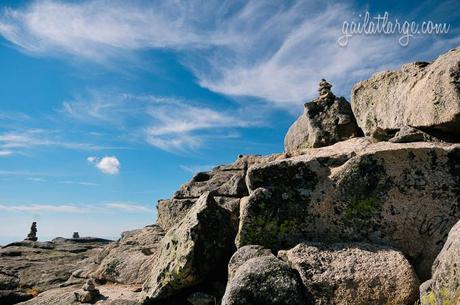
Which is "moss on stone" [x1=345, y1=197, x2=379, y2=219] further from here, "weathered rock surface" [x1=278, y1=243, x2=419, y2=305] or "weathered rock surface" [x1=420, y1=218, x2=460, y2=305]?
"weathered rock surface" [x1=420, y1=218, x2=460, y2=305]

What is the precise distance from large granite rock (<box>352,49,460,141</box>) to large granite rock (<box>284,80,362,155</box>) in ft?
3.33

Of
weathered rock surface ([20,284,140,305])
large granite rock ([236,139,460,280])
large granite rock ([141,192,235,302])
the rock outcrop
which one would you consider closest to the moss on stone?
large granite rock ([236,139,460,280])

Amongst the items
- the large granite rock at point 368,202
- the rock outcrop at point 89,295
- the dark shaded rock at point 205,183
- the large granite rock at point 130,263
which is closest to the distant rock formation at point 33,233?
Result: the large granite rock at point 130,263

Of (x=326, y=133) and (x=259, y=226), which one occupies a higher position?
(x=326, y=133)

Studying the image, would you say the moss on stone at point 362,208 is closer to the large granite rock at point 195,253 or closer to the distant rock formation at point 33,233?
the large granite rock at point 195,253

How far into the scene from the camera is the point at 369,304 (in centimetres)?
1121

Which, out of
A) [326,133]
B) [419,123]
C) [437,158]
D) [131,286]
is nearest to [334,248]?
[437,158]

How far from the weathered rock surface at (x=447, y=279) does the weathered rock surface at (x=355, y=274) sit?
1698mm

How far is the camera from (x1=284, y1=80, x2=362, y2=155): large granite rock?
2241 cm

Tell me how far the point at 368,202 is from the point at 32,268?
33.8 metres

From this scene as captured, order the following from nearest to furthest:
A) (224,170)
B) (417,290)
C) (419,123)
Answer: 1. (417,290)
2. (419,123)
3. (224,170)

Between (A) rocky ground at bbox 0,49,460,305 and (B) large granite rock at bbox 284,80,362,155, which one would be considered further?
(B) large granite rock at bbox 284,80,362,155

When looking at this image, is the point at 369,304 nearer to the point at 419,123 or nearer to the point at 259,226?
the point at 259,226

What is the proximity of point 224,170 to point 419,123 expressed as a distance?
20.2 metres
